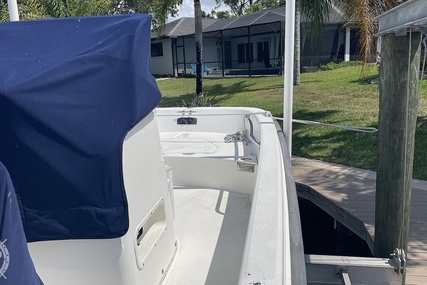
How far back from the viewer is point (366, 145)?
7.20m

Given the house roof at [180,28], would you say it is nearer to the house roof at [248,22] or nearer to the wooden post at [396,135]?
the house roof at [248,22]

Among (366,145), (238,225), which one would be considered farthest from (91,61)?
(366,145)

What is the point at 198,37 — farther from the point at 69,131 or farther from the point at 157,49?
the point at 157,49

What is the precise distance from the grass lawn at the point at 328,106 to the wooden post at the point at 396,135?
268cm

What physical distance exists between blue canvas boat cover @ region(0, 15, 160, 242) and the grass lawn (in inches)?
197

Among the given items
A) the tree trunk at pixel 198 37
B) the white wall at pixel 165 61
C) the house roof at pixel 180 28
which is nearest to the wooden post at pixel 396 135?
the tree trunk at pixel 198 37

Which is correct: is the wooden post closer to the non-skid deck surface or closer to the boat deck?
the boat deck

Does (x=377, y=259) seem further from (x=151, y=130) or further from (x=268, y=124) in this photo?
(x=151, y=130)

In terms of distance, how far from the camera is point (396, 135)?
3.00 meters

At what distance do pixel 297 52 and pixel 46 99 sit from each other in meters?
11.6

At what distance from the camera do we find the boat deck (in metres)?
3.58

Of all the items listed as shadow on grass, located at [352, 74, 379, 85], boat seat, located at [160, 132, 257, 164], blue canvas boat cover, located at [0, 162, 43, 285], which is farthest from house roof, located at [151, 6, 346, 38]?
blue canvas boat cover, located at [0, 162, 43, 285]

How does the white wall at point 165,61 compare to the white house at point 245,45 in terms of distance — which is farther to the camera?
the white wall at point 165,61

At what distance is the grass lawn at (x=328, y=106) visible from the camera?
6914 millimetres
